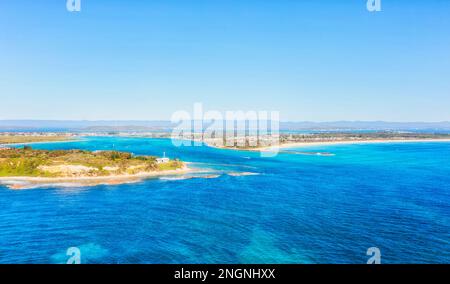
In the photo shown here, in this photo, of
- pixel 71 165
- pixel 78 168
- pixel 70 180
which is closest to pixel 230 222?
pixel 70 180

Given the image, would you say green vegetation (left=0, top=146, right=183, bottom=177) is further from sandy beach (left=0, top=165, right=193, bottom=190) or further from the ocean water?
the ocean water

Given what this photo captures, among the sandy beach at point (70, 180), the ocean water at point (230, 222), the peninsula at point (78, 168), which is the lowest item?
the ocean water at point (230, 222)

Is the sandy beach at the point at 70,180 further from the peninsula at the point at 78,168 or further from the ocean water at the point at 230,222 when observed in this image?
the ocean water at the point at 230,222

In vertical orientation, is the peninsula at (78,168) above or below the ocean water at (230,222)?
above

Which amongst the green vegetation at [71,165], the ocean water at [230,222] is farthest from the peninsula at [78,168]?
the ocean water at [230,222]
